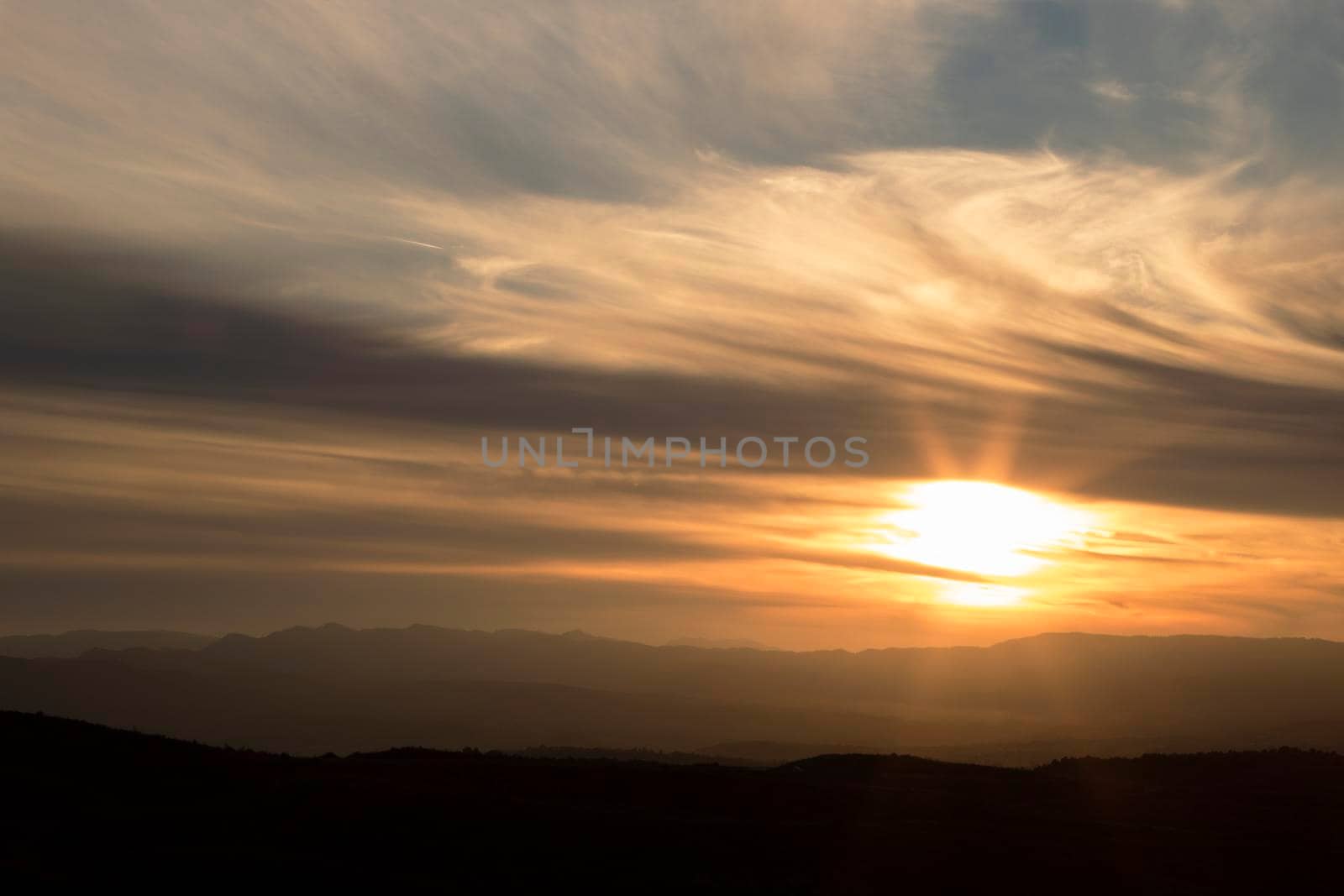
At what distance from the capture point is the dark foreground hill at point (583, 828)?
86.3 feet

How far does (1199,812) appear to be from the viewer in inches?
1569

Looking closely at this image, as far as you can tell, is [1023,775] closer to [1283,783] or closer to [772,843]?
[1283,783]

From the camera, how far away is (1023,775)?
46406 millimetres

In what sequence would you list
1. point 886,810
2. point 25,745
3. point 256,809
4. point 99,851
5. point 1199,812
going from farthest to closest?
point 1199,812 < point 886,810 < point 25,745 < point 256,809 < point 99,851

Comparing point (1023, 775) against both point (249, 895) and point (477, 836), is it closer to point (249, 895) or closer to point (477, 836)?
point (477, 836)

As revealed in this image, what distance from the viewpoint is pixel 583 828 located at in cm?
3027

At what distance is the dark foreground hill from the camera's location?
26312 mm

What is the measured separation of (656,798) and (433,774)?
7.15 m

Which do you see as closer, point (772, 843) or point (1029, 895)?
point (1029, 895)

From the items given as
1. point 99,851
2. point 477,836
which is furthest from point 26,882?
point 477,836

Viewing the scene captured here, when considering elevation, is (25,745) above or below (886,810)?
above

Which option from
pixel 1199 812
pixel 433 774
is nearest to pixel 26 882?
pixel 433 774

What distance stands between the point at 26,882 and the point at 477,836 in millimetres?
10027

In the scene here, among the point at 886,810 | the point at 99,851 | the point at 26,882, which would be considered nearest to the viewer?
the point at 26,882
